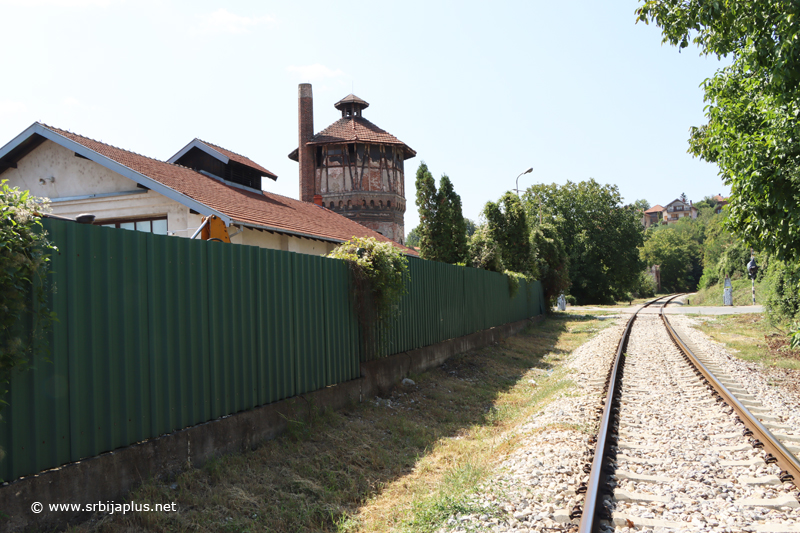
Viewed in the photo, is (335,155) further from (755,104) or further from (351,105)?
(755,104)

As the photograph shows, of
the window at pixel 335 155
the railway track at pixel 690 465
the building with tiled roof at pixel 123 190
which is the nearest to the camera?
the railway track at pixel 690 465

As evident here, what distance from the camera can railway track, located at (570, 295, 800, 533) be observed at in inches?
161

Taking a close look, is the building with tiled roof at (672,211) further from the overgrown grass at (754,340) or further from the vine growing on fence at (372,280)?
the vine growing on fence at (372,280)

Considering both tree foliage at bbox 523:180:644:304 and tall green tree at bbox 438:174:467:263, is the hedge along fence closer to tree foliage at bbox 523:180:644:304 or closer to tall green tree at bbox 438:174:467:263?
tall green tree at bbox 438:174:467:263

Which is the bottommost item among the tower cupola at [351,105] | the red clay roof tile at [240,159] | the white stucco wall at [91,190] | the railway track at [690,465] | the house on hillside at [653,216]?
the railway track at [690,465]

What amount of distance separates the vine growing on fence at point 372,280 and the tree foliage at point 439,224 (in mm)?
9540

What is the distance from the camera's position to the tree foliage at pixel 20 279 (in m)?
3.34

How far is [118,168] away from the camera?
14.0 metres

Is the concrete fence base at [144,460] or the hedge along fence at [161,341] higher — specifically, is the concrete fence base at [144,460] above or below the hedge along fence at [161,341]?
below

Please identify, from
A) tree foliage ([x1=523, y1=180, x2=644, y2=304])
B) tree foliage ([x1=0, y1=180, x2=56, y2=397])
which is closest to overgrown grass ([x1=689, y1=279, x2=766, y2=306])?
tree foliage ([x1=523, y1=180, x2=644, y2=304])

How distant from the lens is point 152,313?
4664mm

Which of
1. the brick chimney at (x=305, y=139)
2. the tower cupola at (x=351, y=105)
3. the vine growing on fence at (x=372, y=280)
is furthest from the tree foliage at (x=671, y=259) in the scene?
the vine growing on fence at (x=372, y=280)

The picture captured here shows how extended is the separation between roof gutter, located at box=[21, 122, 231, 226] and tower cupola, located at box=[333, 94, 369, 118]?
24.0 meters

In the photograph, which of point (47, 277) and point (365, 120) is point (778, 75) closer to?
point (47, 277)
